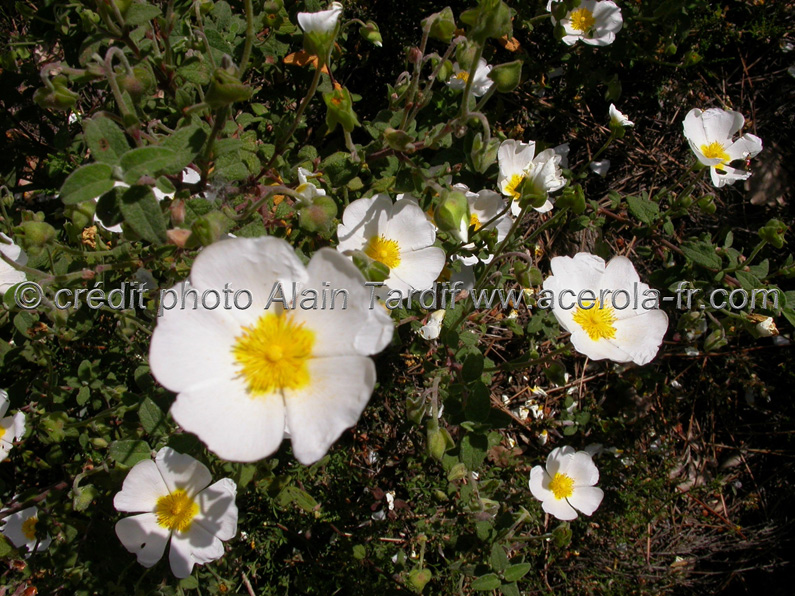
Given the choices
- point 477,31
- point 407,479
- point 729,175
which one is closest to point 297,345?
point 477,31

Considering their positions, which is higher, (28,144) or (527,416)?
(28,144)

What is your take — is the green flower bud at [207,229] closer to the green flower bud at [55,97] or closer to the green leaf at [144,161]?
the green leaf at [144,161]

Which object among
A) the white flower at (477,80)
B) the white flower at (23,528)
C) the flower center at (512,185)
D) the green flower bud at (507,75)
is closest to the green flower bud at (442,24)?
the green flower bud at (507,75)

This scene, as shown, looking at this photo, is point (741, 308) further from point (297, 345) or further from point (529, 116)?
point (297, 345)

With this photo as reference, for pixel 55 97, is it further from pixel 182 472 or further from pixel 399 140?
pixel 182 472

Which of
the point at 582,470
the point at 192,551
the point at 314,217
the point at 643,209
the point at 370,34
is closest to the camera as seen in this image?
the point at 314,217

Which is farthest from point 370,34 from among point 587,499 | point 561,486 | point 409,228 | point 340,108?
point 587,499

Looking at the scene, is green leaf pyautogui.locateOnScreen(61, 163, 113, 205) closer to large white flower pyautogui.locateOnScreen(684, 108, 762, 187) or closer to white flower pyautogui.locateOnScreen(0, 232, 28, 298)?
white flower pyautogui.locateOnScreen(0, 232, 28, 298)
